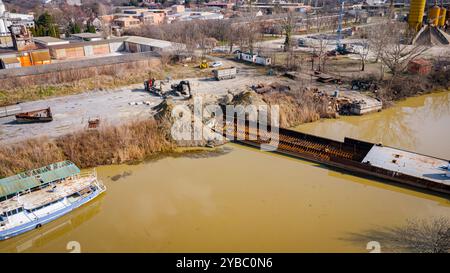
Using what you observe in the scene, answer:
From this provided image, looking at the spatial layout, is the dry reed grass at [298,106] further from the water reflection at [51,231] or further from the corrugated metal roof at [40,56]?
the corrugated metal roof at [40,56]

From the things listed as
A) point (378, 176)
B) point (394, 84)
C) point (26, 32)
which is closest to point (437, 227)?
point (378, 176)

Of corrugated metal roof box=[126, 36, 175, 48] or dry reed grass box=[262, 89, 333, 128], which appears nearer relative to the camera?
dry reed grass box=[262, 89, 333, 128]

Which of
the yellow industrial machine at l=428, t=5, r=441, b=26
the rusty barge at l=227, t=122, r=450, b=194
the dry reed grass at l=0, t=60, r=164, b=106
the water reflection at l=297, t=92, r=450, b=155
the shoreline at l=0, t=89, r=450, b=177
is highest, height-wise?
the yellow industrial machine at l=428, t=5, r=441, b=26

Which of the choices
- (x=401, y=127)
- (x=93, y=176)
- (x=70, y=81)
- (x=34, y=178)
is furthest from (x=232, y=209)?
(x=70, y=81)

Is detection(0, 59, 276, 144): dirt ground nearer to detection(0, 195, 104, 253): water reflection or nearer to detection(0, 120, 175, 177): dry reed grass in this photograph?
detection(0, 120, 175, 177): dry reed grass

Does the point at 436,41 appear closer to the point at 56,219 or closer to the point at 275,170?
the point at 275,170

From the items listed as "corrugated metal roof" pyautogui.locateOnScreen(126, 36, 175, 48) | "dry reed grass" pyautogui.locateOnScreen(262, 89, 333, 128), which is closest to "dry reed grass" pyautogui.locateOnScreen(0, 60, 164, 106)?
"corrugated metal roof" pyautogui.locateOnScreen(126, 36, 175, 48)

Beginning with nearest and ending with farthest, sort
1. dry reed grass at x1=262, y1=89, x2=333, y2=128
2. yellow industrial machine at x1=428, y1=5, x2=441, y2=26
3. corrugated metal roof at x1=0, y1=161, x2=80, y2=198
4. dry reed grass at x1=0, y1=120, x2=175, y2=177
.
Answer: corrugated metal roof at x1=0, y1=161, x2=80, y2=198, dry reed grass at x1=0, y1=120, x2=175, y2=177, dry reed grass at x1=262, y1=89, x2=333, y2=128, yellow industrial machine at x1=428, y1=5, x2=441, y2=26
